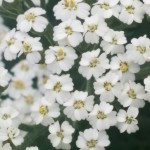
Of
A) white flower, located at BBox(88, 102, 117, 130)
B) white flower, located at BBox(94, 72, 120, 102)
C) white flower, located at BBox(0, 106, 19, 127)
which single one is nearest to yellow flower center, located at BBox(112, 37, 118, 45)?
white flower, located at BBox(94, 72, 120, 102)

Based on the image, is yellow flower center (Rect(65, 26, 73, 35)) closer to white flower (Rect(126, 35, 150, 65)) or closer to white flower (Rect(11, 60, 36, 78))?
white flower (Rect(126, 35, 150, 65))

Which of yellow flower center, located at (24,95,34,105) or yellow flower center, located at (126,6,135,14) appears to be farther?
yellow flower center, located at (24,95,34,105)

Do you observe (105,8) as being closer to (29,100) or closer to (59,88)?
(59,88)

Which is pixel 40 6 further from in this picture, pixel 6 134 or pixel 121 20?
pixel 6 134

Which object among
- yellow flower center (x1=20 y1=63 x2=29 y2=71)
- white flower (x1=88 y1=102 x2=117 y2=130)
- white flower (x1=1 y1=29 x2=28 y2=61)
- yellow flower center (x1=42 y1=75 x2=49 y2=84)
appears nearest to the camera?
white flower (x1=88 y1=102 x2=117 y2=130)

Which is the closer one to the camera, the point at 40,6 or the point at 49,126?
the point at 49,126

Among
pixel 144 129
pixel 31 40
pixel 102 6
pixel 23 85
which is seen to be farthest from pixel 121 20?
pixel 23 85

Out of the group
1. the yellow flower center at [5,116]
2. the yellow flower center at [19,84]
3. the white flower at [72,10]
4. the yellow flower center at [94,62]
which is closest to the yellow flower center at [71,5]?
the white flower at [72,10]

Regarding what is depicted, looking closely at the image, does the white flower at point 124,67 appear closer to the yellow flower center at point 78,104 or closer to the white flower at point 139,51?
the white flower at point 139,51

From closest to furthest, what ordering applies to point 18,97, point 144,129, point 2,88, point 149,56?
point 149,56 → point 2,88 → point 144,129 → point 18,97
